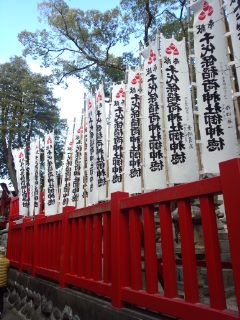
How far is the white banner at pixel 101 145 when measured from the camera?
7.53 metres

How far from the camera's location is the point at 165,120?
18.5ft

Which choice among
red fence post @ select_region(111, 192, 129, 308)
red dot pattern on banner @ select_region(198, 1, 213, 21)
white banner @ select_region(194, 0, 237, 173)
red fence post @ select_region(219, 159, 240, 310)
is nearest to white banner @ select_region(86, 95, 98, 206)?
white banner @ select_region(194, 0, 237, 173)

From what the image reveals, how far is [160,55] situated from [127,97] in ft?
4.14

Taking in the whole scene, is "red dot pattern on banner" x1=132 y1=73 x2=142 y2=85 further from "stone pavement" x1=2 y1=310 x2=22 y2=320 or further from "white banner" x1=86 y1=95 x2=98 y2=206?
"stone pavement" x1=2 y1=310 x2=22 y2=320

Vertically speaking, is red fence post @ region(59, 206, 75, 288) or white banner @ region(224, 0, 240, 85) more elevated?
white banner @ region(224, 0, 240, 85)

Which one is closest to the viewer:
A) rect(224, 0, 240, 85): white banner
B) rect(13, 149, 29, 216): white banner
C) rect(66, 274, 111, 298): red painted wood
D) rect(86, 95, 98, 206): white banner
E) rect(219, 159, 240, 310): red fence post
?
rect(219, 159, 240, 310): red fence post

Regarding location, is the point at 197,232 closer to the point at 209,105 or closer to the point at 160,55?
the point at 209,105

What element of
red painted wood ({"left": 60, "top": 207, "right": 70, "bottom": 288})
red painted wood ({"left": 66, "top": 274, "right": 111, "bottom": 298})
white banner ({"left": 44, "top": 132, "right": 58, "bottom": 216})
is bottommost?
red painted wood ({"left": 66, "top": 274, "right": 111, "bottom": 298})

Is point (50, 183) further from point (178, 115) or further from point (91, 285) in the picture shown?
point (91, 285)

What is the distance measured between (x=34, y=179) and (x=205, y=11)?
25.4 ft

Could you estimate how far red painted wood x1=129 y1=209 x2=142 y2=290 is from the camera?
350 centimetres

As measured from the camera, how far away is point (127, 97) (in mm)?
7004

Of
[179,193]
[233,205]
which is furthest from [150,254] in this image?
[233,205]

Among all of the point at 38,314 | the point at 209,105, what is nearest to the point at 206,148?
the point at 209,105
